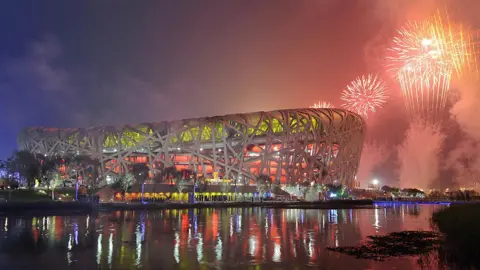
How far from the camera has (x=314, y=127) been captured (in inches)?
4547

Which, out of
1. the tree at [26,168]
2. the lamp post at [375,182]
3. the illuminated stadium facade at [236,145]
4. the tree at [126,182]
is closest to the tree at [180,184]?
the tree at [126,182]

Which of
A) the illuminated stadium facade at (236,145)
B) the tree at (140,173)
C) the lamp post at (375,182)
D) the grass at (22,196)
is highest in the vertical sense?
the illuminated stadium facade at (236,145)

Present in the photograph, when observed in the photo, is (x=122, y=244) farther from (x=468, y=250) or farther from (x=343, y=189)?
(x=343, y=189)

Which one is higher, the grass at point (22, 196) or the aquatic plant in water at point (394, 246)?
the grass at point (22, 196)

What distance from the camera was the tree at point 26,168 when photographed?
7288 centimetres

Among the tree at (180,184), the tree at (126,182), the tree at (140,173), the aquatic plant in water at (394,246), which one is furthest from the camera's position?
the tree at (180,184)

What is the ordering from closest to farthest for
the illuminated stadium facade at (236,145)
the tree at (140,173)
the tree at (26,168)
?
the tree at (26,168) < the tree at (140,173) < the illuminated stadium facade at (236,145)

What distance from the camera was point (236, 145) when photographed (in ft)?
377

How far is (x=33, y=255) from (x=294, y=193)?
9256 centimetres

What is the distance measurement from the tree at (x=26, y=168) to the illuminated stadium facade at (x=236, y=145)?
3655 centimetres

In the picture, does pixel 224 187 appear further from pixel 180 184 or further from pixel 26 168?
pixel 26 168

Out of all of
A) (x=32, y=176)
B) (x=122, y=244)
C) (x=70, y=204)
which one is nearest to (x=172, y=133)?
(x=32, y=176)

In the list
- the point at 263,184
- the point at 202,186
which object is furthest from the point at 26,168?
the point at 263,184

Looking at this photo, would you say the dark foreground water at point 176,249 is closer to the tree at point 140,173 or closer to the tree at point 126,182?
the tree at point 126,182
